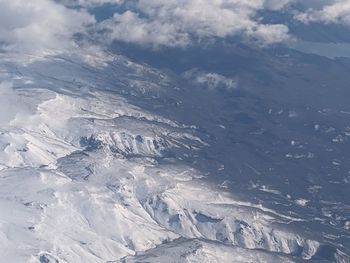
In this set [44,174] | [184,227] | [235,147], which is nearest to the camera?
[184,227]

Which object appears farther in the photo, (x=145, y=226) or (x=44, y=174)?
(x=44, y=174)

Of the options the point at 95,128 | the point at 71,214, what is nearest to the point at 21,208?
the point at 71,214

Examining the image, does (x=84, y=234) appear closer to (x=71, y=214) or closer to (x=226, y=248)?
(x=71, y=214)

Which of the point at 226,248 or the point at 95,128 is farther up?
the point at 95,128

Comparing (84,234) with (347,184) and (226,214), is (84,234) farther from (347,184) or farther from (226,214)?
(347,184)

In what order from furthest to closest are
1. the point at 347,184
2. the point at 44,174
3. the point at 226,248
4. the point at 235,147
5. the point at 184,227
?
the point at 235,147, the point at 347,184, the point at 44,174, the point at 184,227, the point at 226,248

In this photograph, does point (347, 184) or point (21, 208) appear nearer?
point (21, 208)

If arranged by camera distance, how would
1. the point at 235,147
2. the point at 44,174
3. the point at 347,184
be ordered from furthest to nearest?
the point at 235,147 < the point at 347,184 < the point at 44,174

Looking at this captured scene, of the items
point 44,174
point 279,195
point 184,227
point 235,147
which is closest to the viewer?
point 184,227

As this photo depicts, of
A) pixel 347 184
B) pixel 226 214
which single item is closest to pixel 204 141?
pixel 347 184
